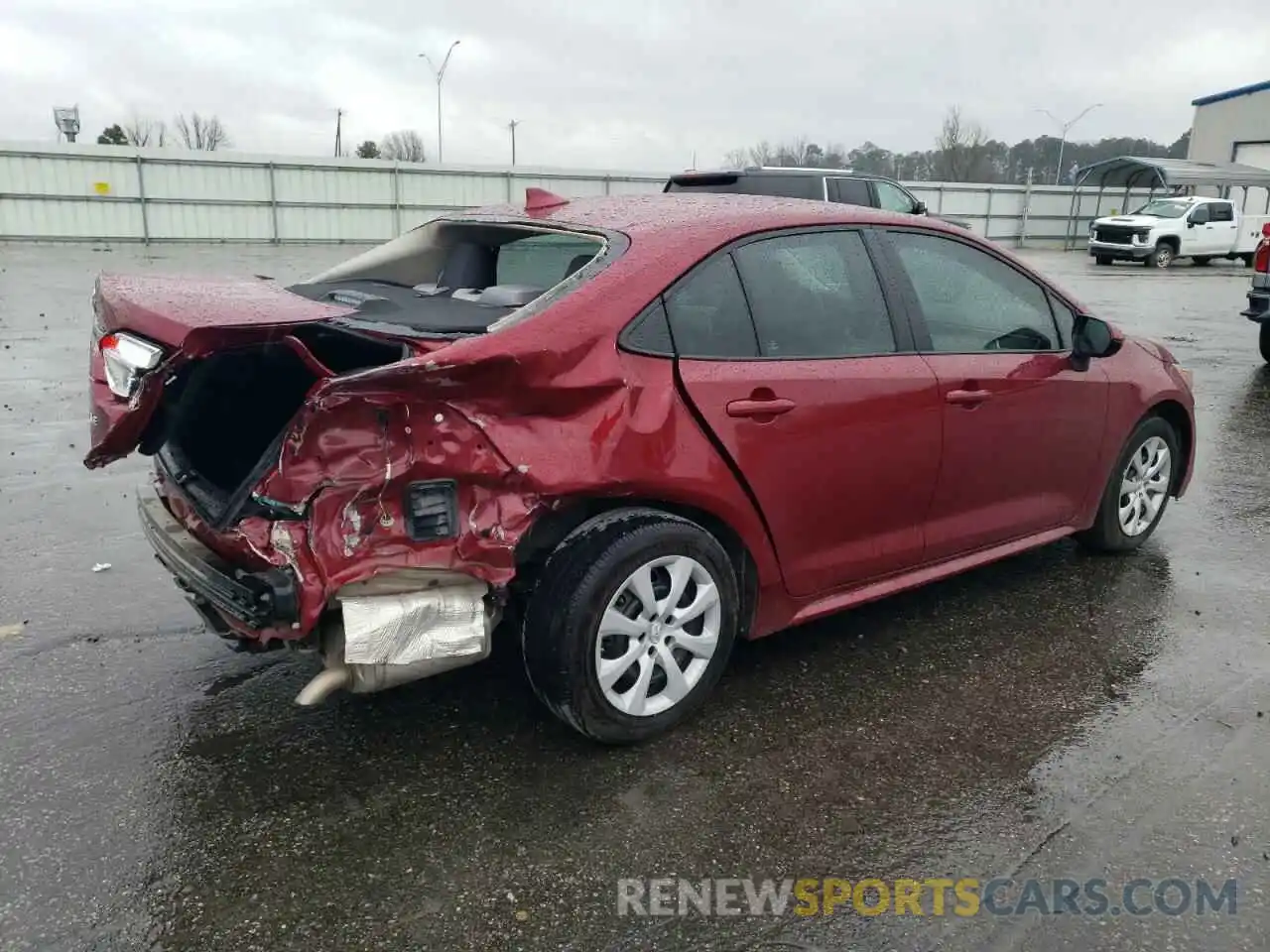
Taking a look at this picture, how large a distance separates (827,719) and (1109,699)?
103 centimetres

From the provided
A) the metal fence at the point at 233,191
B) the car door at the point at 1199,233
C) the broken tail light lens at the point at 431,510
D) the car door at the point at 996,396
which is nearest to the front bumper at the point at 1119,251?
the car door at the point at 1199,233

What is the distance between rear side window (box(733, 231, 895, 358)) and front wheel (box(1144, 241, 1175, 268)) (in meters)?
27.8

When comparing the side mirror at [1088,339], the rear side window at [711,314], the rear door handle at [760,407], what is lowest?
the rear door handle at [760,407]

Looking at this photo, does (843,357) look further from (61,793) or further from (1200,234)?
(1200,234)

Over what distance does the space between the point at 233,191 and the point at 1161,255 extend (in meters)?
24.5

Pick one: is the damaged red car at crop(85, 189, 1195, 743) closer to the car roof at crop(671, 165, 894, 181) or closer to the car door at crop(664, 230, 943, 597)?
the car door at crop(664, 230, 943, 597)

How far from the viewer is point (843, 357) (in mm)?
3465

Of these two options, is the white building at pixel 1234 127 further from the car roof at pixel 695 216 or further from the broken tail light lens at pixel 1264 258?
the car roof at pixel 695 216

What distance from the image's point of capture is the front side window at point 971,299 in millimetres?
3793

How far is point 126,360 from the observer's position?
2.84 metres

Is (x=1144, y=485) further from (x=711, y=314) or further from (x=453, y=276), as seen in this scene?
(x=453, y=276)

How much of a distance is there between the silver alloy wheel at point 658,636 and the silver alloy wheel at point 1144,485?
2577 mm

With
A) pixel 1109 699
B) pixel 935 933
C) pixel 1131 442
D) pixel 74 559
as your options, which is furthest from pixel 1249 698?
pixel 74 559

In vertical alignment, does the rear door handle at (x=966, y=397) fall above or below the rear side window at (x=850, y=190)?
below
